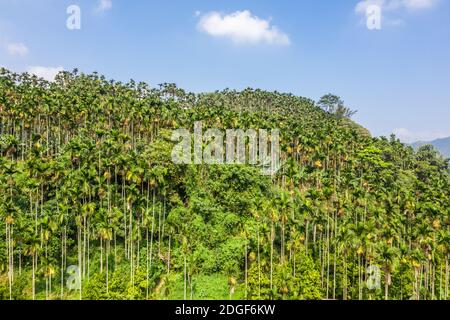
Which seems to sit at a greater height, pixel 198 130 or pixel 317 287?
pixel 198 130

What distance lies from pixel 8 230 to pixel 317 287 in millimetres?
59099

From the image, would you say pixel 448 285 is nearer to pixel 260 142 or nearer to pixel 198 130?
pixel 260 142

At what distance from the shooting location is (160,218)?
249 ft

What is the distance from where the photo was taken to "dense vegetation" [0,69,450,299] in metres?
58.8

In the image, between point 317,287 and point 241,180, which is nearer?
point 317,287

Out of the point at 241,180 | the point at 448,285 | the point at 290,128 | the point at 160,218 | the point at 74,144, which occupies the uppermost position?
the point at 290,128

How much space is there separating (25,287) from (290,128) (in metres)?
80.7

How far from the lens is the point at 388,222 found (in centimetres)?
6525

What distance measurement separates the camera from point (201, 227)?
7219cm

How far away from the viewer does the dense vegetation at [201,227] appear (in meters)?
58.8

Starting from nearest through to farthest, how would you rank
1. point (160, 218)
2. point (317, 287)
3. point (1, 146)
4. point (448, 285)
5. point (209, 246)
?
point (317, 287), point (448, 285), point (209, 246), point (160, 218), point (1, 146)
